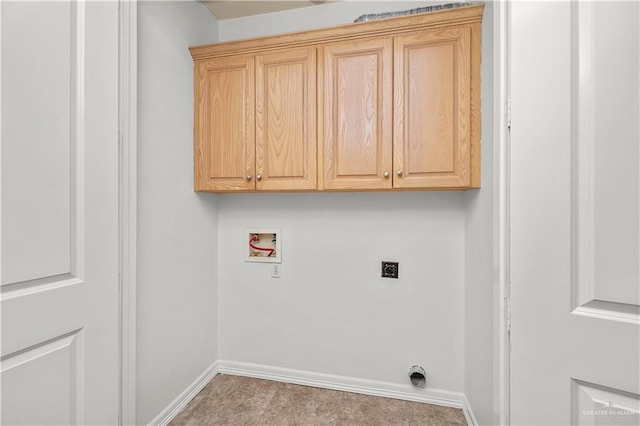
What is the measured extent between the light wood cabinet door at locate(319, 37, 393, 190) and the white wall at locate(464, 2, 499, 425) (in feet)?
1.52

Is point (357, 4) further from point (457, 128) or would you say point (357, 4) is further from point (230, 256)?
point (230, 256)

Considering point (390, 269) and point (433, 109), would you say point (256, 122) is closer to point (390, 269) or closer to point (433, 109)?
point (433, 109)

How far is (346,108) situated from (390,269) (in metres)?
1.06

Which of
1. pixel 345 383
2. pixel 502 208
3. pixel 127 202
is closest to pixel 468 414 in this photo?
pixel 345 383

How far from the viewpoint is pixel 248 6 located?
2045 millimetres

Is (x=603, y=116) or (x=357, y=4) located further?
(x=357, y=4)

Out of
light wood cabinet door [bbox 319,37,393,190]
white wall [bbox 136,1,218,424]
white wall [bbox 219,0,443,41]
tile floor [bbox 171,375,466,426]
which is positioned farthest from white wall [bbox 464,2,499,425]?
white wall [bbox 136,1,218,424]

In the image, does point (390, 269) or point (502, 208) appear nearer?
point (502, 208)

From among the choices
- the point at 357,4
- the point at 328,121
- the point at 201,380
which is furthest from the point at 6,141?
the point at 357,4

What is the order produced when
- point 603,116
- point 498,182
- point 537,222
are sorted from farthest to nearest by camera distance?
point 498,182 < point 537,222 < point 603,116

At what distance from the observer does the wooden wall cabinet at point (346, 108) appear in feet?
5.06

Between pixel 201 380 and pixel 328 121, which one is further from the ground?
pixel 328 121

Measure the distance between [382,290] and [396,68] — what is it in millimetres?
1360

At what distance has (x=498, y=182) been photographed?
3.37 ft
